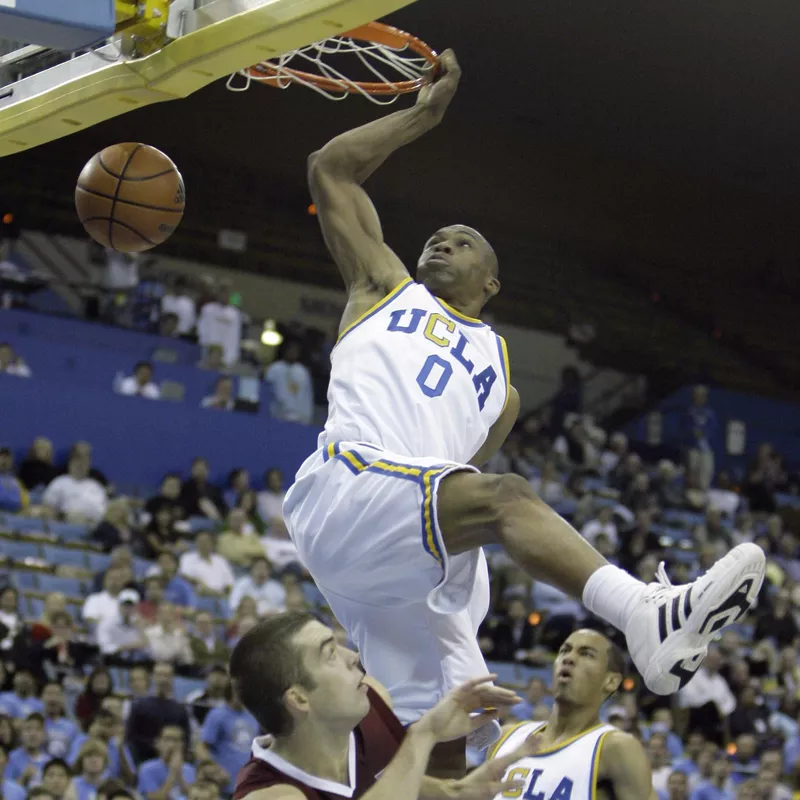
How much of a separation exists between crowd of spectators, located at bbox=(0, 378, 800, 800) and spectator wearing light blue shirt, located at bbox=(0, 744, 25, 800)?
1 cm

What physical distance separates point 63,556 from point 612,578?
26.1 feet

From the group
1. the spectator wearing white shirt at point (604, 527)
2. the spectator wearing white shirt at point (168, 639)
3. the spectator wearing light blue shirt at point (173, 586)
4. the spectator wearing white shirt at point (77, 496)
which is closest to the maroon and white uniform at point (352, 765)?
the spectator wearing white shirt at point (168, 639)

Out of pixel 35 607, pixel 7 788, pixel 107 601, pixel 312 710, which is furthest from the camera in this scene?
pixel 35 607

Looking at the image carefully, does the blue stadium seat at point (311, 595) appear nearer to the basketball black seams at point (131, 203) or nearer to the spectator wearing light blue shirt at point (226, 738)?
the spectator wearing light blue shirt at point (226, 738)

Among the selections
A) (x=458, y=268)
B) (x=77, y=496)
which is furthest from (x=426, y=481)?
(x=77, y=496)

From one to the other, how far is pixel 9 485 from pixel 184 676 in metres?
2.46

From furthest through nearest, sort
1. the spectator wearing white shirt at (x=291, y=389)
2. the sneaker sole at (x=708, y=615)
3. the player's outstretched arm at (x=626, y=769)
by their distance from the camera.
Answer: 1. the spectator wearing white shirt at (x=291, y=389)
2. the player's outstretched arm at (x=626, y=769)
3. the sneaker sole at (x=708, y=615)

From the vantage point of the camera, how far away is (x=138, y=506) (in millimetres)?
12188

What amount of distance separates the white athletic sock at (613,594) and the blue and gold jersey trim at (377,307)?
1.30 metres

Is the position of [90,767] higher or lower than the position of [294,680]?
lower

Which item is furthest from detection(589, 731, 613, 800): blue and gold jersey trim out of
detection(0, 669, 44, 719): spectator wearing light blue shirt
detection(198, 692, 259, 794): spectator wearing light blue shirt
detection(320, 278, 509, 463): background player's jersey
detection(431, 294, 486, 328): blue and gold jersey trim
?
detection(0, 669, 44, 719): spectator wearing light blue shirt

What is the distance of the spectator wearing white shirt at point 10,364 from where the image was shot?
40.8ft

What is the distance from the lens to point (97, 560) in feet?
36.1

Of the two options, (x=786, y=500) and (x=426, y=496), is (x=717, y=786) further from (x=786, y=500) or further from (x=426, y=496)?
(x=786, y=500)
